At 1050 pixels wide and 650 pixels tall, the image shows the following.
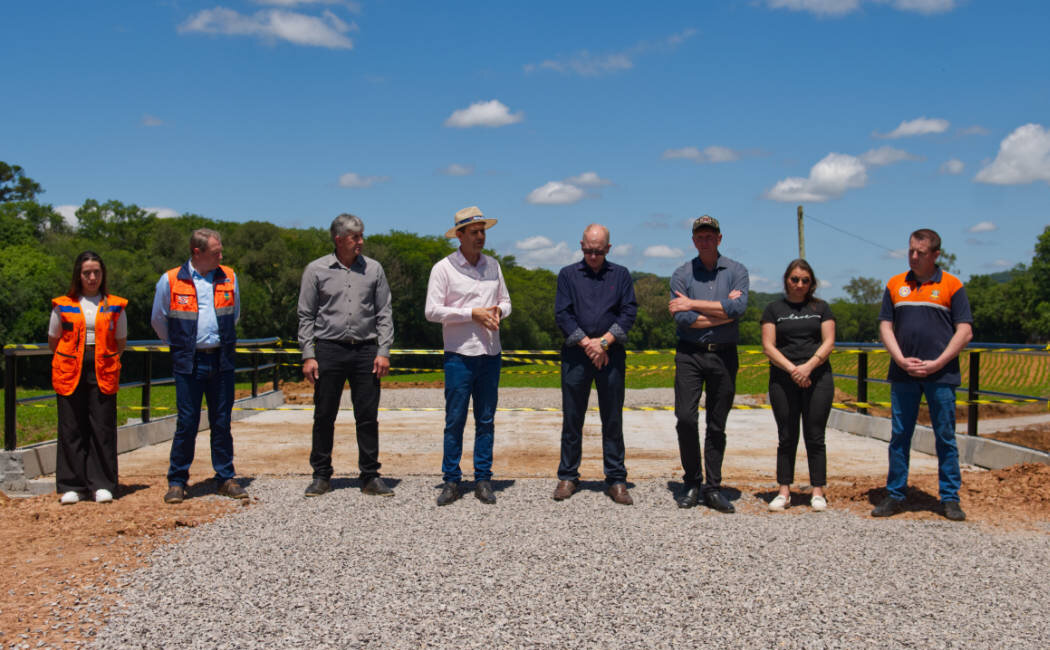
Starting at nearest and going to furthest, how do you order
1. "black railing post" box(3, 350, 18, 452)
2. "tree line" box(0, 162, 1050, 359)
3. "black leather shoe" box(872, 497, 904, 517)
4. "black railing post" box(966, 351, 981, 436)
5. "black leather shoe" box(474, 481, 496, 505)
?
"black leather shoe" box(872, 497, 904, 517), "black leather shoe" box(474, 481, 496, 505), "black railing post" box(3, 350, 18, 452), "black railing post" box(966, 351, 981, 436), "tree line" box(0, 162, 1050, 359)

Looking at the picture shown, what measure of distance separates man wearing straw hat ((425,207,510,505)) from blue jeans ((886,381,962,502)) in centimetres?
282

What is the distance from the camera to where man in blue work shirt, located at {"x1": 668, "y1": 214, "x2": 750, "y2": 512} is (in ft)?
18.4

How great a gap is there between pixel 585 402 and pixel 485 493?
0.98 meters

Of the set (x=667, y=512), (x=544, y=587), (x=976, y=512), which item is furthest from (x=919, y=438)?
(x=544, y=587)

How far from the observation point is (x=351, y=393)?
235 inches

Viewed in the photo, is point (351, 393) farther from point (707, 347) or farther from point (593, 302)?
point (707, 347)

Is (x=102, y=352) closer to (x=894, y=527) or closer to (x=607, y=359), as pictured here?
(x=607, y=359)

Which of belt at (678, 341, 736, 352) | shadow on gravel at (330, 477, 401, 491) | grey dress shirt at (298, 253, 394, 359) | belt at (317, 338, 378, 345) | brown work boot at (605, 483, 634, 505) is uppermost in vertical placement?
grey dress shirt at (298, 253, 394, 359)

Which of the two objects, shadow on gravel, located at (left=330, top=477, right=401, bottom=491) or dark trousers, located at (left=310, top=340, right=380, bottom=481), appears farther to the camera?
shadow on gravel, located at (left=330, top=477, right=401, bottom=491)

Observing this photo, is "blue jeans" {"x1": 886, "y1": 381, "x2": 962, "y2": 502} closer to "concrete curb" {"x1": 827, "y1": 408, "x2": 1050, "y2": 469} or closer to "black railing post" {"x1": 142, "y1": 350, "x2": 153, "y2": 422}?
"concrete curb" {"x1": 827, "y1": 408, "x2": 1050, "y2": 469}

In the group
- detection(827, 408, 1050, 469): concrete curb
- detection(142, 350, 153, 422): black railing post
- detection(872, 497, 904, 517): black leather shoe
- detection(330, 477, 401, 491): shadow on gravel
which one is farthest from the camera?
detection(142, 350, 153, 422): black railing post

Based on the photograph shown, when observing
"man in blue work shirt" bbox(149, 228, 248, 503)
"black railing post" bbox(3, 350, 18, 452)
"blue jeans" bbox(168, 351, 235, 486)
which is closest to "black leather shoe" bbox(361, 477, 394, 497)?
"man in blue work shirt" bbox(149, 228, 248, 503)

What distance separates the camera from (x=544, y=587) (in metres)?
3.94

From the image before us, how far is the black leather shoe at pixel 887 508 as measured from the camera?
217 inches
